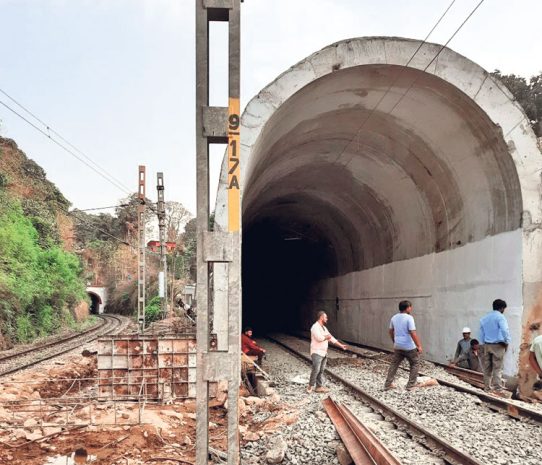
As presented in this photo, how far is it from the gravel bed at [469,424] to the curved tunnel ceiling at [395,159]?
370 cm

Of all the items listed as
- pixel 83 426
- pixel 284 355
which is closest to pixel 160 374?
pixel 83 426

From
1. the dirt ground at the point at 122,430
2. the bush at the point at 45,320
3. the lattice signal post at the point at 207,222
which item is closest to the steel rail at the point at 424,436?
the dirt ground at the point at 122,430

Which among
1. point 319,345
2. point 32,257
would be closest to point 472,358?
point 319,345

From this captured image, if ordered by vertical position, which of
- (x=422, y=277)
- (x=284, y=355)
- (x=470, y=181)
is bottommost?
(x=284, y=355)

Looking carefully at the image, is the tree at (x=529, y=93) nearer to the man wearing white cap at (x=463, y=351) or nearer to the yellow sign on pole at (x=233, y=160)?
the man wearing white cap at (x=463, y=351)

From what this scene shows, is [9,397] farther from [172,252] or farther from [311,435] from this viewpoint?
[172,252]

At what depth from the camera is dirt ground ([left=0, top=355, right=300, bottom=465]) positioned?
18.5 feet

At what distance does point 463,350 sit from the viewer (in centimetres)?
1120

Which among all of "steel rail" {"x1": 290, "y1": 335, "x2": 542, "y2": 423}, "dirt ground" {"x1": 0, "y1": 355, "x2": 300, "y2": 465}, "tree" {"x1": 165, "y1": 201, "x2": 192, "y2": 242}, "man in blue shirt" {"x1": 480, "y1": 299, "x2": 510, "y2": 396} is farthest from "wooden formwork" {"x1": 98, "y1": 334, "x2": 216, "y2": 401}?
"tree" {"x1": 165, "y1": 201, "x2": 192, "y2": 242}

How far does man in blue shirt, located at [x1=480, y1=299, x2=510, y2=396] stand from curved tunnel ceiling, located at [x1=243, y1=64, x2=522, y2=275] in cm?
213

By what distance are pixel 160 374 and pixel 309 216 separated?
549 inches

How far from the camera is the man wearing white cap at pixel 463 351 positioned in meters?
11.1

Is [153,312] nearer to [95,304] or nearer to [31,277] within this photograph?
[31,277]

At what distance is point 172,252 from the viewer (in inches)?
1583
